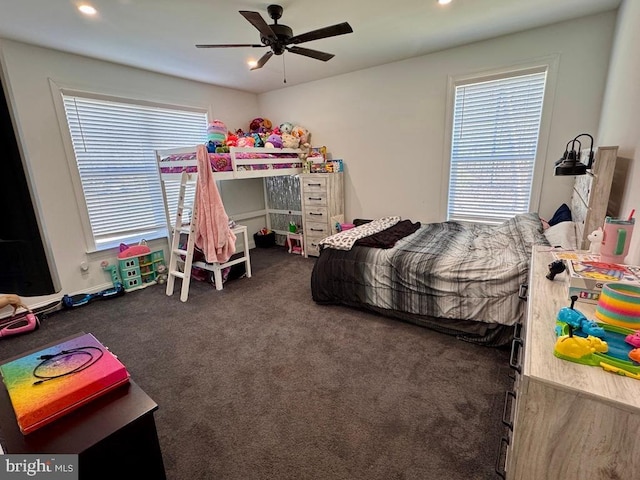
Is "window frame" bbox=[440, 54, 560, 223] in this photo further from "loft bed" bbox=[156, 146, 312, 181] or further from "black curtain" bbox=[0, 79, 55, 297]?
"black curtain" bbox=[0, 79, 55, 297]

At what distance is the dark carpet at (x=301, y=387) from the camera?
4.64ft

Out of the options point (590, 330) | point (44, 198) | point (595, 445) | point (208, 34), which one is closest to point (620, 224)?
point (590, 330)

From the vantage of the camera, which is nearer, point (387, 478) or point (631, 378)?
point (631, 378)

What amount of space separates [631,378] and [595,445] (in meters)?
0.19

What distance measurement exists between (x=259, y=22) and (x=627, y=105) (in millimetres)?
2360

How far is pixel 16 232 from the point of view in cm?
76

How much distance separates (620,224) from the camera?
51.0 inches

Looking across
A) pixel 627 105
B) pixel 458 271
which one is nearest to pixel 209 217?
pixel 458 271

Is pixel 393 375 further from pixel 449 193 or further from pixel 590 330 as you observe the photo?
pixel 449 193

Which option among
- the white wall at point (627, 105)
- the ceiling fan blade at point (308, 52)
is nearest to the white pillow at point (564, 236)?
the white wall at point (627, 105)

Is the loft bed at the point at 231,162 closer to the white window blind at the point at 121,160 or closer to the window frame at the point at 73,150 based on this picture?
the white window blind at the point at 121,160

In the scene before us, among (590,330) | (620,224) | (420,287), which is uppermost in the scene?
(620,224)

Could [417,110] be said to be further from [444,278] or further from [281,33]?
[444,278]

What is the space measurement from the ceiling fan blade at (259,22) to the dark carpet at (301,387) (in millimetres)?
2295
